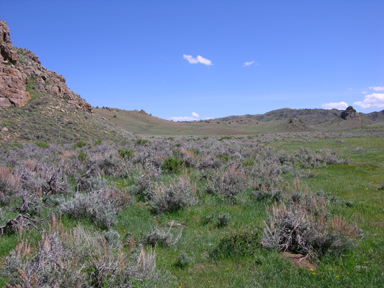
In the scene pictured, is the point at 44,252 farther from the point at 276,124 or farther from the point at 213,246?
the point at 276,124

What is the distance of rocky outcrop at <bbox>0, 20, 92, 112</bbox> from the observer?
23656 millimetres

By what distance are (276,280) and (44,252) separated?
295cm

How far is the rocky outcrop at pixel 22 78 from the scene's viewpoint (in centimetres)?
2366

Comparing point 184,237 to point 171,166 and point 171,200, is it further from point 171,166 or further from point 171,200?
point 171,166

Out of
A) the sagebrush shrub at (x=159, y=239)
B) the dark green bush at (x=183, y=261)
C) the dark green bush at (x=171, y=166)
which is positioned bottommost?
the dark green bush at (x=183, y=261)

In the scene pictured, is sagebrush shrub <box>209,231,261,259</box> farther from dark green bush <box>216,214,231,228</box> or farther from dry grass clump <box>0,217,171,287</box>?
dry grass clump <box>0,217,171,287</box>

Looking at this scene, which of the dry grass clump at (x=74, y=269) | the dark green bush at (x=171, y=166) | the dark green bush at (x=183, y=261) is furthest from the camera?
the dark green bush at (x=171, y=166)

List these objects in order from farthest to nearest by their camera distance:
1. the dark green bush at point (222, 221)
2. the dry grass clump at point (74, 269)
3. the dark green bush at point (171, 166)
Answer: the dark green bush at point (171, 166)
the dark green bush at point (222, 221)
the dry grass clump at point (74, 269)

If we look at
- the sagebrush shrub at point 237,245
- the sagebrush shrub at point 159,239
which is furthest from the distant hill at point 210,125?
the sagebrush shrub at point 237,245

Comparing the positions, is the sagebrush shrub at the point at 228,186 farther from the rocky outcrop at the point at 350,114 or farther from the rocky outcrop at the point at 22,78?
the rocky outcrop at the point at 350,114

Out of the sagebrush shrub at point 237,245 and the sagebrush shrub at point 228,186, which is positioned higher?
the sagebrush shrub at point 228,186

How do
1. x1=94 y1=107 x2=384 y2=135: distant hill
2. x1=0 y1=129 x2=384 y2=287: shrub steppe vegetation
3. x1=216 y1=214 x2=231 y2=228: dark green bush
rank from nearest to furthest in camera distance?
x1=0 y1=129 x2=384 y2=287: shrub steppe vegetation
x1=216 y1=214 x2=231 y2=228: dark green bush
x1=94 y1=107 x2=384 y2=135: distant hill

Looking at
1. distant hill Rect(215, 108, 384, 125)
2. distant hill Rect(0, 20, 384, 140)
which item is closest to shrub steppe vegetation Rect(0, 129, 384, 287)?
distant hill Rect(0, 20, 384, 140)

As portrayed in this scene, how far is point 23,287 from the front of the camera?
7.31ft
